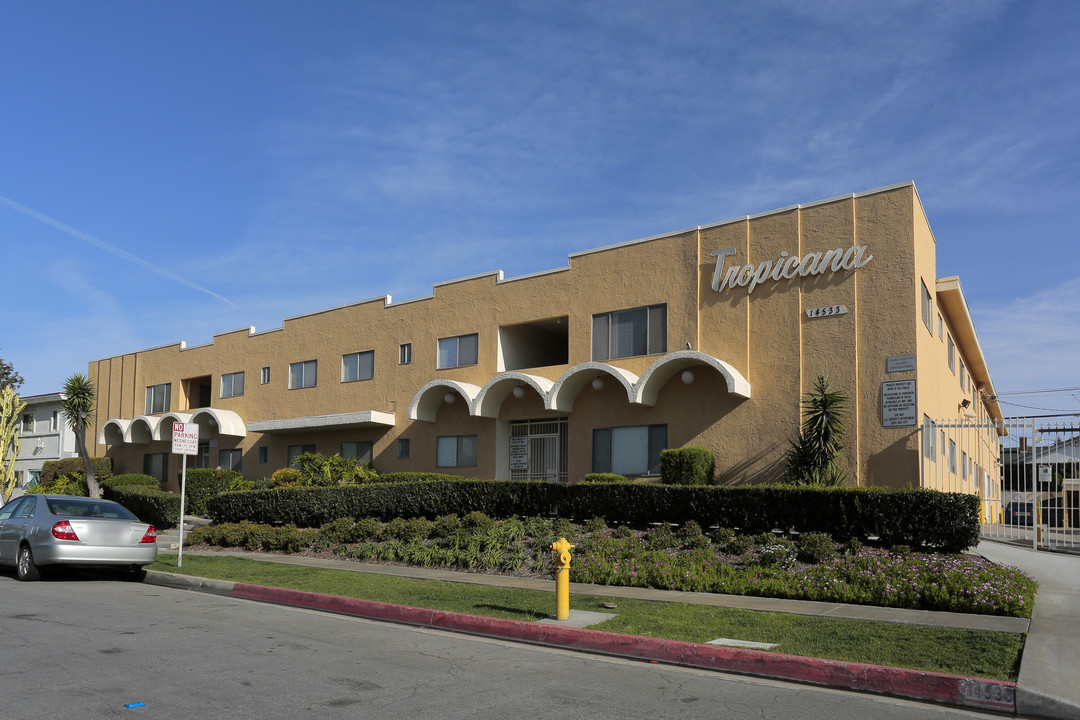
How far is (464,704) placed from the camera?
21.8ft

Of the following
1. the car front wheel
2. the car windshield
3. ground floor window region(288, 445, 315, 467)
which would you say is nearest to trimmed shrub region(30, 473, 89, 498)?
ground floor window region(288, 445, 315, 467)

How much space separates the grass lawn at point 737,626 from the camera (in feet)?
26.6

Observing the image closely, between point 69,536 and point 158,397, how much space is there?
26.3 m

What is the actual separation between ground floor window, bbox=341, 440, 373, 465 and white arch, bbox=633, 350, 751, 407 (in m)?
10.7

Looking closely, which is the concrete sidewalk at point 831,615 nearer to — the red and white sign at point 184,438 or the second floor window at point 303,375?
the red and white sign at point 184,438

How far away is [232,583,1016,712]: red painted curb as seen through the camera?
7.18 m

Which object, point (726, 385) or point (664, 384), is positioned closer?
point (726, 385)

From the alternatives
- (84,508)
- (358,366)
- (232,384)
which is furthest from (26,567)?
(232,384)

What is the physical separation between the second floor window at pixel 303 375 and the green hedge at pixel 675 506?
718 cm

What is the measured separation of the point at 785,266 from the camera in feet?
66.2

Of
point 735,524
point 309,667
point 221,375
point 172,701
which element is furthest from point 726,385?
point 221,375

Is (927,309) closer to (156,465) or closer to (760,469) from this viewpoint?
(760,469)

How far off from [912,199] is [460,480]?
39.4 ft

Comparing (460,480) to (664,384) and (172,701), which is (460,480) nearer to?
(664,384)
